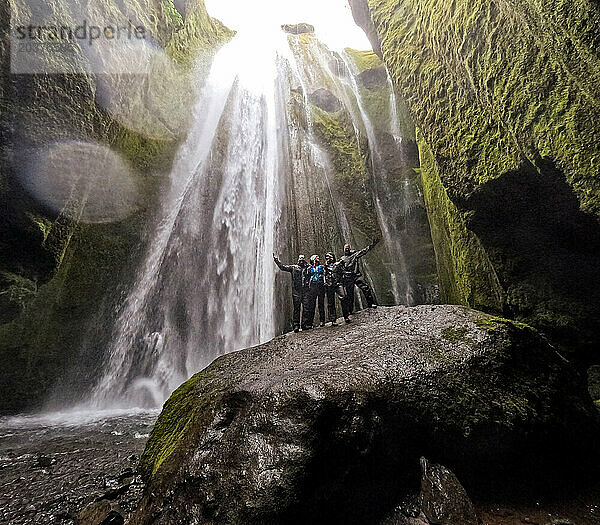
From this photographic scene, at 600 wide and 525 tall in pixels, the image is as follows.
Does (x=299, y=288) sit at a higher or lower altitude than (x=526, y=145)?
lower

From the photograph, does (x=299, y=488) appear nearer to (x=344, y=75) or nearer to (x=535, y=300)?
(x=535, y=300)

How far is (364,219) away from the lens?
16.1m

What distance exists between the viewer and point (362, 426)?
3338 mm

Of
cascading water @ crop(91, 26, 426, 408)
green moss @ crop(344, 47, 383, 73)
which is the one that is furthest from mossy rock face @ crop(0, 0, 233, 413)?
green moss @ crop(344, 47, 383, 73)

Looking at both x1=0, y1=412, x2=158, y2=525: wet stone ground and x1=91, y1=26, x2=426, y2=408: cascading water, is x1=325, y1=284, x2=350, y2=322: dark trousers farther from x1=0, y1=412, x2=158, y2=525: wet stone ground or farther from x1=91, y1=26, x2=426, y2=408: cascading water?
x1=91, y1=26, x2=426, y2=408: cascading water

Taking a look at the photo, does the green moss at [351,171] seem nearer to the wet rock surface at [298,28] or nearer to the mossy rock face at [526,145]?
the mossy rock face at [526,145]

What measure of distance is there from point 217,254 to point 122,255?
12.1ft

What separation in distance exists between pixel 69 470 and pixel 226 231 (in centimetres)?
1092

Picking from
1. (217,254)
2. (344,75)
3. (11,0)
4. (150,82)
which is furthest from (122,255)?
(344,75)

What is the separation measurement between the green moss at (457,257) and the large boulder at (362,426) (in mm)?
3560

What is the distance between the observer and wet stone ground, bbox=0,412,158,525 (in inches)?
147

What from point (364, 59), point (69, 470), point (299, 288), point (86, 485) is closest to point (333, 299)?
point (299, 288)

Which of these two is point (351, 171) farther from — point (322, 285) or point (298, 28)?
point (298, 28)

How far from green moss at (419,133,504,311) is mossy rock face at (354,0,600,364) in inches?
3.0
